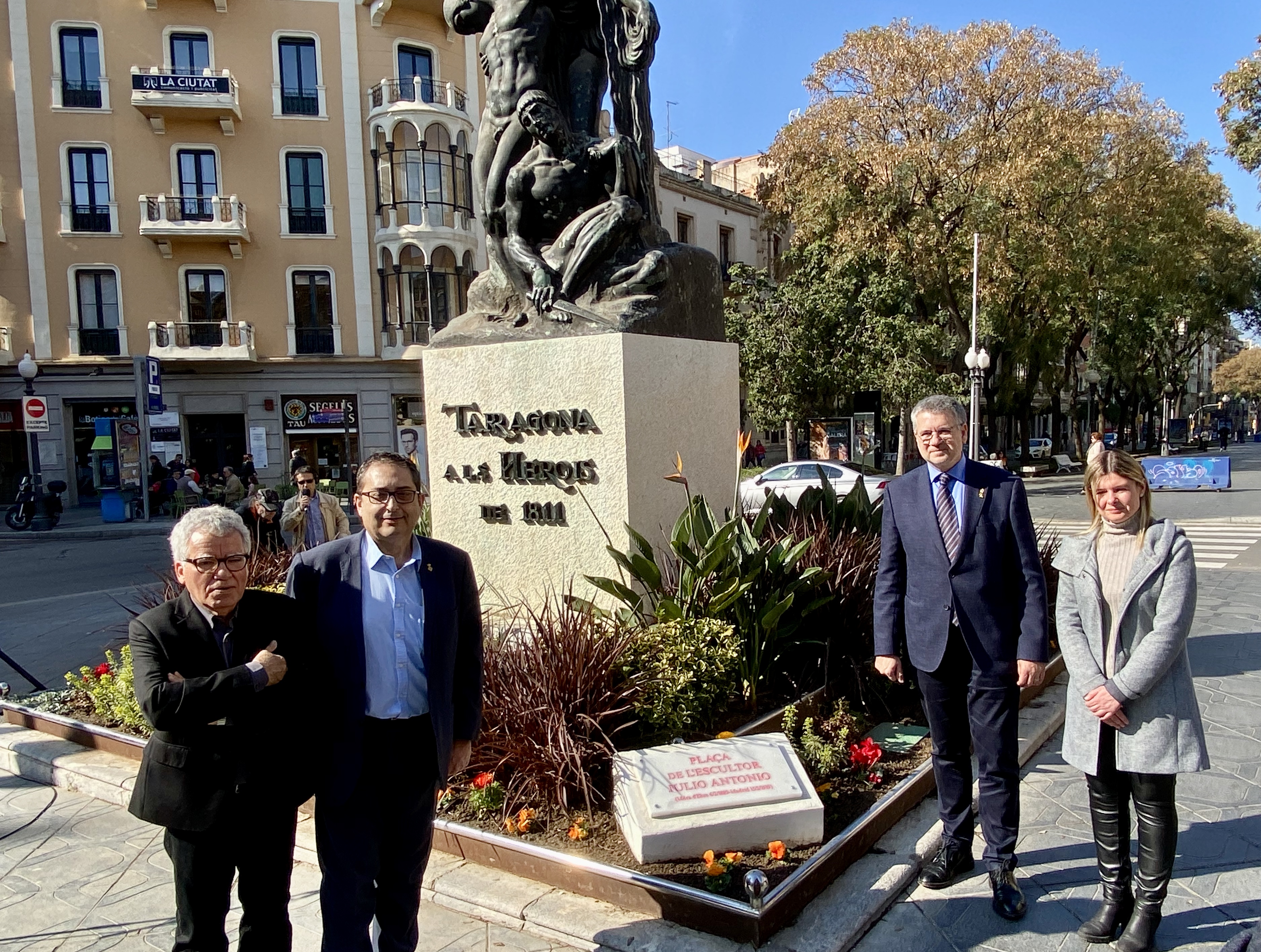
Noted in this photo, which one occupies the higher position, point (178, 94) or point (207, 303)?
point (178, 94)

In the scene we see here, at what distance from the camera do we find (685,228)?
120 ft

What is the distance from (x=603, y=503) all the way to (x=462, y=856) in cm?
213

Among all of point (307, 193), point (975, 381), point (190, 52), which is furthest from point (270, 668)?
point (190, 52)

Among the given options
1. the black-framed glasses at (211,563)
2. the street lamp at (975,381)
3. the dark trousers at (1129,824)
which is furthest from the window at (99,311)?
the dark trousers at (1129,824)

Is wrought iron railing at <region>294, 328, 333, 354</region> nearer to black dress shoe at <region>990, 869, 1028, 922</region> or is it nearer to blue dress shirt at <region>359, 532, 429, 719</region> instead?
blue dress shirt at <region>359, 532, 429, 719</region>

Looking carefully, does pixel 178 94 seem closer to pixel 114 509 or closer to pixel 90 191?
pixel 90 191

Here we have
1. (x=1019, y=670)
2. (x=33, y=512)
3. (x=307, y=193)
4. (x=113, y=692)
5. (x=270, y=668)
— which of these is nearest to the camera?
(x=270, y=668)

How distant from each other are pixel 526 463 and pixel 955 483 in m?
2.72

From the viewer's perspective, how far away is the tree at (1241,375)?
7588cm

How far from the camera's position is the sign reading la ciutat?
518 cm

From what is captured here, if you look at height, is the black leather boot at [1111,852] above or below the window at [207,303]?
below

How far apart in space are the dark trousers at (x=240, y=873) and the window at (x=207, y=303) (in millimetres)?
26719

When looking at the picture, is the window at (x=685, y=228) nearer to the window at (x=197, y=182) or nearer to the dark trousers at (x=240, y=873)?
the window at (x=197, y=182)

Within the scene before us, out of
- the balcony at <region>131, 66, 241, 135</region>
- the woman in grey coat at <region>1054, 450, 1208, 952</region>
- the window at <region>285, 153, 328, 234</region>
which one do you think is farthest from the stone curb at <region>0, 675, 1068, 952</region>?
the balcony at <region>131, 66, 241, 135</region>
